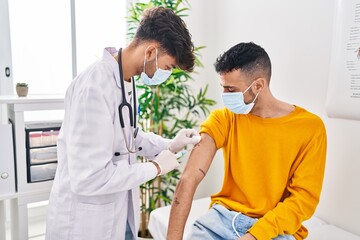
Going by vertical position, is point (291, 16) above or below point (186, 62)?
above

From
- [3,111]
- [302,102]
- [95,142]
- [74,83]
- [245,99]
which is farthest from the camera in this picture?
[3,111]

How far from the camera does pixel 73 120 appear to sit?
3.45 feet

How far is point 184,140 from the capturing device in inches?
54.9

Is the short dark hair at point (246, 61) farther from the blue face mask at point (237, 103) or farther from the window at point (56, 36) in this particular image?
the window at point (56, 36)

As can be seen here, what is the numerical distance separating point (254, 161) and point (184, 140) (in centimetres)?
33

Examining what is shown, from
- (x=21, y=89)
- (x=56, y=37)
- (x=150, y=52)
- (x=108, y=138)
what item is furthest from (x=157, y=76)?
(x=56, y=37)

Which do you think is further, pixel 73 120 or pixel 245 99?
pixel 245 99

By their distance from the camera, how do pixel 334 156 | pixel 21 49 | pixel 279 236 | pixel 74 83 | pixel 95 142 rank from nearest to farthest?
1. pixel 95 142
2. pixel 74 83
3. pixel 279 236
4. pixel 334 156
5. pixel 21 49

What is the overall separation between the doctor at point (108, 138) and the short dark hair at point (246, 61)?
11.1 inches

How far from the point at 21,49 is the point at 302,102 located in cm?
212

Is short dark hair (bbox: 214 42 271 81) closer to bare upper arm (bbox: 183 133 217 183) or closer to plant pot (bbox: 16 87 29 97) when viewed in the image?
bare upper arm (bbox: 183 133 217 183)

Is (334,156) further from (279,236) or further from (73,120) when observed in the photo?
(73,120)

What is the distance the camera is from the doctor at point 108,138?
1028 millimetres

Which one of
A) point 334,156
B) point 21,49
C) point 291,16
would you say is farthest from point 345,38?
point 21,49
